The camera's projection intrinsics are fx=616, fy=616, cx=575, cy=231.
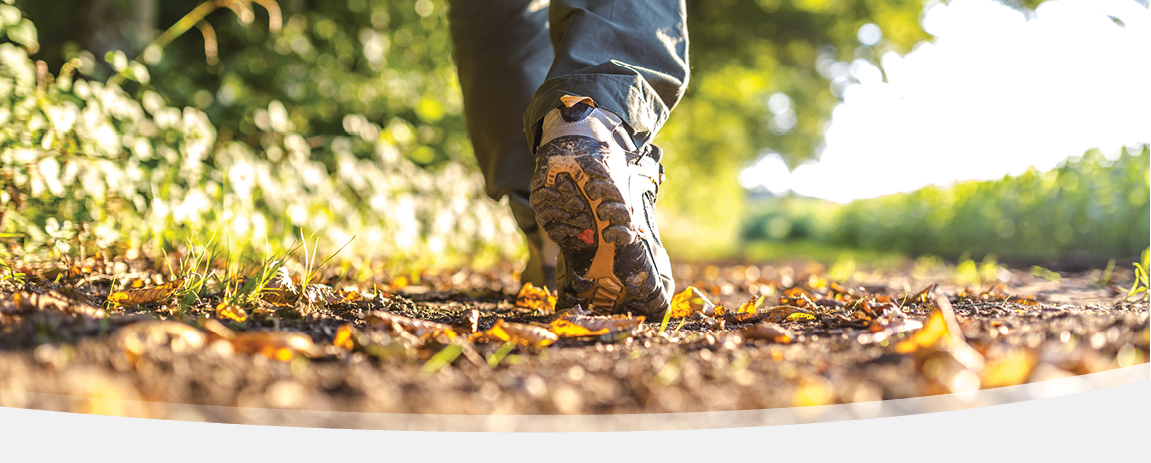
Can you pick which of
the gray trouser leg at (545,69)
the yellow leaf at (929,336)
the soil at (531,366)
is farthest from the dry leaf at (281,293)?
the yellow leaf at (929,336)

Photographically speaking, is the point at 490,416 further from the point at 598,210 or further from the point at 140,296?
the point at 140,296

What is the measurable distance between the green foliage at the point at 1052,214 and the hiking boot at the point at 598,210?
3.86 metres

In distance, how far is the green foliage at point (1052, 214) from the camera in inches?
153

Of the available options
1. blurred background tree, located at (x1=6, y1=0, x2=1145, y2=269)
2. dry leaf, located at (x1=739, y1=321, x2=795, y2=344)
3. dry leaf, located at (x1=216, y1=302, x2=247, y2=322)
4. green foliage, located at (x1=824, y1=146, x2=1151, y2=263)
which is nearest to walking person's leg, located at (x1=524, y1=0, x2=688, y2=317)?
dry leaf, located at (x1=739, y1=321, x2=795, y2=344)

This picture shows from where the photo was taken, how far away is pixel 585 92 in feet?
4.13

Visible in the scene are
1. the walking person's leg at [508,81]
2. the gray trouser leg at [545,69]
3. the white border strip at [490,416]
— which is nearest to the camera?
the white border strip at [490,416]

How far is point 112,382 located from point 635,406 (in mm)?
551

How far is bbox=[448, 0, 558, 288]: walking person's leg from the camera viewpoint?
1.91m

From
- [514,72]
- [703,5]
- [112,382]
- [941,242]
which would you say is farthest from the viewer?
[941,242]

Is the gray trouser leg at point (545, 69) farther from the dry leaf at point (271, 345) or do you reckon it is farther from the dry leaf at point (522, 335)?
the dry leaf at point (271, 345)

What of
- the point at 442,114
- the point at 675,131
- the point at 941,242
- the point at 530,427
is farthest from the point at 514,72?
the point at 675,131

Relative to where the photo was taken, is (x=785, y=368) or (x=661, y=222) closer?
(x=785, y=368)

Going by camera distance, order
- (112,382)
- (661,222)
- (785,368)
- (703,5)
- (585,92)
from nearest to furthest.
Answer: (112,382)
(785,368)
(585,92)
(703,5)
(661,222)

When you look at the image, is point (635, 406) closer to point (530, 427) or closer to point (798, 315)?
point (530, 427)
